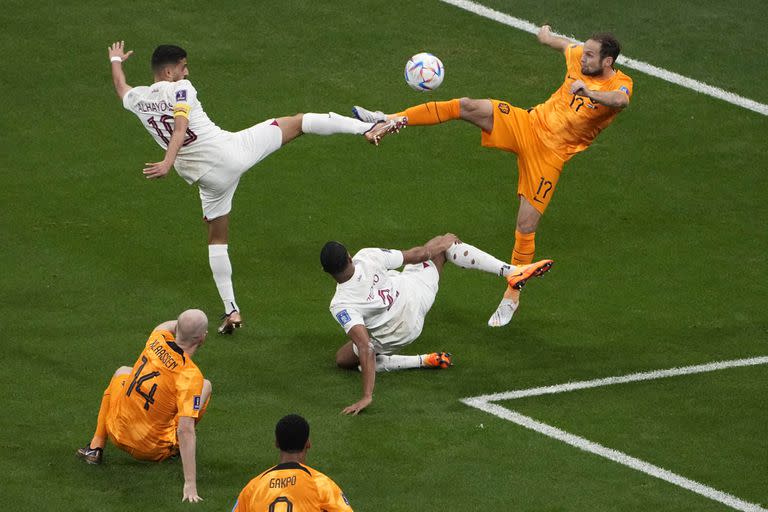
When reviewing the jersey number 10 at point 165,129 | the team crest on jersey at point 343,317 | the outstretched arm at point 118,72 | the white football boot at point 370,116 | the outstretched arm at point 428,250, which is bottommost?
the team crest on jersey at point 343,317

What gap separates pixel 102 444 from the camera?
1204 centimetres

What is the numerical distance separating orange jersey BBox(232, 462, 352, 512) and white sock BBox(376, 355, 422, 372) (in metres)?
4.14

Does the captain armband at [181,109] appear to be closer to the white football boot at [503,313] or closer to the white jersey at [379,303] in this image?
the white jersey at [379,303]

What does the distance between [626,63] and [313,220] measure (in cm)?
616

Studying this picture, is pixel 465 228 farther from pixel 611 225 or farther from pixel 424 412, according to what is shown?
pixel 424 412

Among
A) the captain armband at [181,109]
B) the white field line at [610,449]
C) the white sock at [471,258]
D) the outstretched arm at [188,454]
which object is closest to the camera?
the outstretched arm at [188,454]

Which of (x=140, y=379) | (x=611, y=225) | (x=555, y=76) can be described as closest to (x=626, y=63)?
(x=555, y=76)

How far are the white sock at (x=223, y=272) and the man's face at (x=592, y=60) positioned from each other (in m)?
4.06

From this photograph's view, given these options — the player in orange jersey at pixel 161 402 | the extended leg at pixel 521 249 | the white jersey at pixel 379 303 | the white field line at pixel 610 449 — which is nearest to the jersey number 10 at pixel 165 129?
the white jersey at pixel 379 303

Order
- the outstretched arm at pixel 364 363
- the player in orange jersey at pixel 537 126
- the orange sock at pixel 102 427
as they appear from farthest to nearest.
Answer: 1. the player in orange jersey at pixel 537 126
2. the outstretched arm at pixel 364 363
3. the orange sock at pixel 102 427

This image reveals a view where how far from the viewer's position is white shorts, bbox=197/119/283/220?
14.5 m

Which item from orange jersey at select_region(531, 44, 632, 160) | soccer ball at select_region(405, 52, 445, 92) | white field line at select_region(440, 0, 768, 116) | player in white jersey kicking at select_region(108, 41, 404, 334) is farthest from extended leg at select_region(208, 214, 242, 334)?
white field line at select_region(440, 0, 768, 116)

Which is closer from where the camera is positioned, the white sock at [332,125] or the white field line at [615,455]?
the white field line at [615,455]

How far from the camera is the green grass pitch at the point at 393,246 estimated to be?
12211 millimetres
